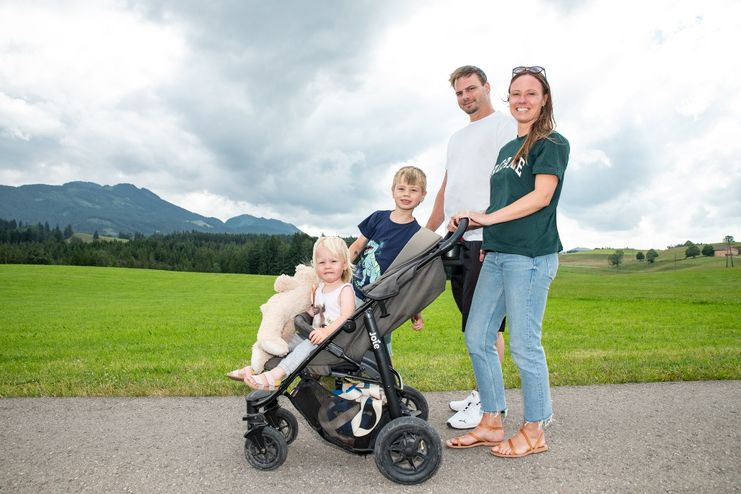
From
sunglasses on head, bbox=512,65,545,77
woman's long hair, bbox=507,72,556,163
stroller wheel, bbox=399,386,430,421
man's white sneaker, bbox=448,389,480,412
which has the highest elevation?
sunglasses on head, bbox=512,65,545,77

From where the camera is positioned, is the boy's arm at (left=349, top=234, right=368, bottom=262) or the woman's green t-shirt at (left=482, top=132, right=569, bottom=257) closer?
the woman's green t-shirt at (left=482, top=132, right=569, bottom=257)

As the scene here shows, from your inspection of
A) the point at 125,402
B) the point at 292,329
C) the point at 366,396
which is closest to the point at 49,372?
the point at 125,402

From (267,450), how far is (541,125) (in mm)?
2657

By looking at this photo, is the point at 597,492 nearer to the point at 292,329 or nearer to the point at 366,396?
the point at 366,396

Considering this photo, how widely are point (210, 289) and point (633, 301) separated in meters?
28.1

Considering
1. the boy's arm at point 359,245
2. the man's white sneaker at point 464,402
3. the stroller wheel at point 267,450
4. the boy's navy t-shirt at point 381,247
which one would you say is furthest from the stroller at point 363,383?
the man's white sneaker at point 464,402

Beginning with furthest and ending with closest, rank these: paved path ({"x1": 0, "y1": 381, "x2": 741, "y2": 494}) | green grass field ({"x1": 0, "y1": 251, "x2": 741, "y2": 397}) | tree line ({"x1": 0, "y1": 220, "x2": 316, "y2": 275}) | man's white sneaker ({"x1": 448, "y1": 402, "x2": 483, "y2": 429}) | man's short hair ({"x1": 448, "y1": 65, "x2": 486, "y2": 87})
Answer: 1. tree line ({"x1": 0, "y1": 220, "x2": 316, "y2": 275})
2. green grass field ({"x1": 0, "y1": 251, "x2": 741, "y2": 397})
3. man's white sneaker ({"x1": 448, "y1": 402, "x2": 483, "y2": 429})
4. man's short hair ({"x1": 448, "y1": 65, "x2": 486, "y2": 87})
5. paved path ({"x1": 0, "y1": 381, "x2": 741, "y2": 494})

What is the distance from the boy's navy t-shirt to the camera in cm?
405

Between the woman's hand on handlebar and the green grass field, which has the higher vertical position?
the woman's hand on handlebar

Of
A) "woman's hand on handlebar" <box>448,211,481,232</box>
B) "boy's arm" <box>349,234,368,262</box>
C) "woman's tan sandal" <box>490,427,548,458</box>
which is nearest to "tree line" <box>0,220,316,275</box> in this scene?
"boy's arm" <box>349,234,368,262</box>

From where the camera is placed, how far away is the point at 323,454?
3.78m

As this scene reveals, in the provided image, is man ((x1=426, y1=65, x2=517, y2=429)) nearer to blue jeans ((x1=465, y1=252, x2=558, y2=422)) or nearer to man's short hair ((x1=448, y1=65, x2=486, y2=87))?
man's short hair ((x1=448, y1=65, x2=486, y2=87))

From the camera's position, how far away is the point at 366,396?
138 inches

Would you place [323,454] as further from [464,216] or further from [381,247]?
[464,216]
